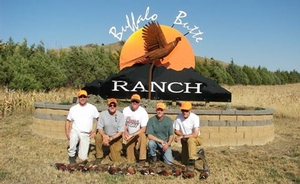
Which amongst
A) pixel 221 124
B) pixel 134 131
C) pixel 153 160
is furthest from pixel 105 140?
pixel 221 124

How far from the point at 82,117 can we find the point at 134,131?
956 mm

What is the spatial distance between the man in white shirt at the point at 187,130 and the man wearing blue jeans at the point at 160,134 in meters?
0.15

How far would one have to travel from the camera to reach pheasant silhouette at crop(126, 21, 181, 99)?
9.65 meters

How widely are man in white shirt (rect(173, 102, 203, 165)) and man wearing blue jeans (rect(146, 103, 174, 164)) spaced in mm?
150

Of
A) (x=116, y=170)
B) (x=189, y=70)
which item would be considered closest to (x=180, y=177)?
(x=116, y=170)

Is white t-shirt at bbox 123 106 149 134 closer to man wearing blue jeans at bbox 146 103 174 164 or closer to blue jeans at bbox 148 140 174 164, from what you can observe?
man wearing blue jeans at bbox 146 103 174 164

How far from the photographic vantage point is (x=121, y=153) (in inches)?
287

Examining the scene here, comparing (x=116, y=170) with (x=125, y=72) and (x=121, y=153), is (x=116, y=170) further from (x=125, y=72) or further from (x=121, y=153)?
(x=125, y=72)

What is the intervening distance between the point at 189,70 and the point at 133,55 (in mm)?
1624

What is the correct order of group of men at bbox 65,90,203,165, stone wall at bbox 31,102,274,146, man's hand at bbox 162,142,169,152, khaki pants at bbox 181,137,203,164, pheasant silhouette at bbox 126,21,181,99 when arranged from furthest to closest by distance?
1. pheasant silhouette at bbox 126,21,181,99
2. stone wall at bbox 31,102,274,146
3. group of men at bbox 65,90,203,165
4. man's hand at bbox 162,142,169,152
5. khaki pants at bbox 181,137,203,164

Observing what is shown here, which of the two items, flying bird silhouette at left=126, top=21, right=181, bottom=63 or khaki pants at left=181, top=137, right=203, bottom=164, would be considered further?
flying bird silhouette at left=126, top=21, right=181, bottom=63

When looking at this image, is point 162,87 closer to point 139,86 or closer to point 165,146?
point 139,86

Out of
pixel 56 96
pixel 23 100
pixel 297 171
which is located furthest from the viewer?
pixel 56 96

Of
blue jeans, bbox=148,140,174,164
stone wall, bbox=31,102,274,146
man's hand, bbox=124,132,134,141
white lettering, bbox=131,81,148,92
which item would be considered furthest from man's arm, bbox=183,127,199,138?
white lettering, bbox=131,81,148,92
